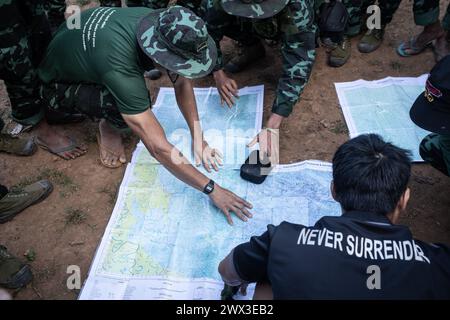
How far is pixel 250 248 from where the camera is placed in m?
1.53

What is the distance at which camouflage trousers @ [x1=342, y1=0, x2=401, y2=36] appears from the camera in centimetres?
328

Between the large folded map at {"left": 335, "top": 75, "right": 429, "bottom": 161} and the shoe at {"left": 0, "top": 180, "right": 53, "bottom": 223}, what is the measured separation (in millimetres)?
2021

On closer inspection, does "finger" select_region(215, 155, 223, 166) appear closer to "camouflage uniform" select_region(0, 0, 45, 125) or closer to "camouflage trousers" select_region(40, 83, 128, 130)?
"camouflage trousers" select_region(40, 83, 128, 130)

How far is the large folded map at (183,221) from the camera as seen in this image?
2.15 meters

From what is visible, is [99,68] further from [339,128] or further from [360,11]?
[360,11]

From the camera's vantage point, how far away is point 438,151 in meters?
2.28

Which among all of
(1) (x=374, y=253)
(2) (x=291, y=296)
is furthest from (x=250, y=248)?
(1) (x=374, y=253)

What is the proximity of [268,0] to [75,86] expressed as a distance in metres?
1.27

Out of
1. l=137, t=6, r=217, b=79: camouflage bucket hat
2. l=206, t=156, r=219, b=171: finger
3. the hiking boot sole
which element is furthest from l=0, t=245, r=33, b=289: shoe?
l=137, t=6, r=217, b=79: camouflage bucket hat

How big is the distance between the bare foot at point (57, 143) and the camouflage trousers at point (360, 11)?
2281 mm

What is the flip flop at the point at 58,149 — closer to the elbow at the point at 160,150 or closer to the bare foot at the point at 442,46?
the elbow at the point at 160,150

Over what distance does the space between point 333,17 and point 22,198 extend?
2.45 m

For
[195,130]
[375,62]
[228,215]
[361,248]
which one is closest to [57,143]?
[195,130]

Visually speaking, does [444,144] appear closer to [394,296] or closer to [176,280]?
[394,296]
